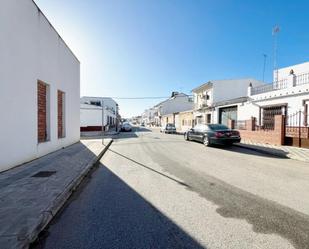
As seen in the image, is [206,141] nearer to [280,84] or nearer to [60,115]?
[280,84]

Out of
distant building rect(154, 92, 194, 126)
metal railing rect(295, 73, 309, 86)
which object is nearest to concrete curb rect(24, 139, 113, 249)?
metal railing rect(295, 73, 309, 86)

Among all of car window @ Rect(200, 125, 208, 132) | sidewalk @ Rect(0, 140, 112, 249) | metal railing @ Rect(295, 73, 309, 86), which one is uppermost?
metal railing @ Rect(295, 73, 309, 86)

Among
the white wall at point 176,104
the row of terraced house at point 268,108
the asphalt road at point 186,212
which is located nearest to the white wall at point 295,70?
the row of terraced house at point 268,108

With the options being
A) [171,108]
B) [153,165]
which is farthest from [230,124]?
[171,108]

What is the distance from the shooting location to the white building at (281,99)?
1398 centimetres

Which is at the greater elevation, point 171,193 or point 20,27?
point 20,27

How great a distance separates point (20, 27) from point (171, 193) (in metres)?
7.81

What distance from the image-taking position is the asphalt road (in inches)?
115

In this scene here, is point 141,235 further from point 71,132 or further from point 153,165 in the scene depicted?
point 71,132

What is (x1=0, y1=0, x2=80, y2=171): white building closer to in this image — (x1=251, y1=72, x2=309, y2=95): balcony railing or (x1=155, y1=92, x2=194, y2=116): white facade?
(x1=251, y1=72, x2=309, y2=95): balcony railing

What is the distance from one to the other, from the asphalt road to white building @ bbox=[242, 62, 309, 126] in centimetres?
971

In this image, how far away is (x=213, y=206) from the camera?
13.4ft

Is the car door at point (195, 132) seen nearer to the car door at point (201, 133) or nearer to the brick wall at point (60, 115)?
the car door at point (201, 133)

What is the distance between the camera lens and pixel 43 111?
989 centimetres
